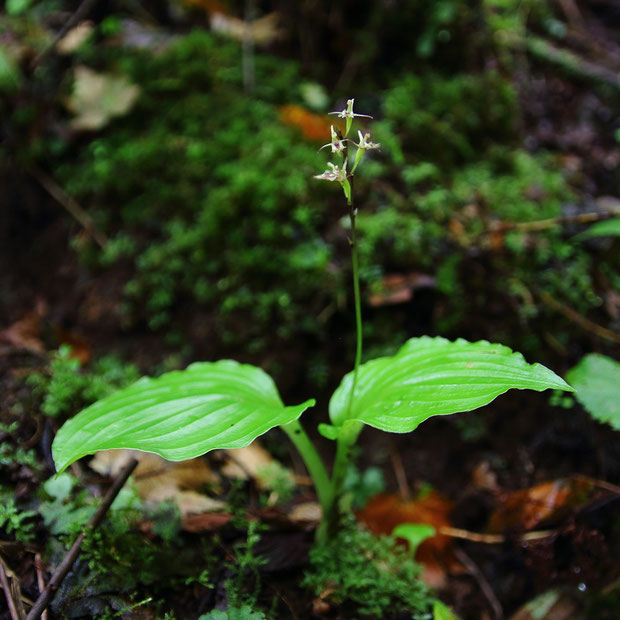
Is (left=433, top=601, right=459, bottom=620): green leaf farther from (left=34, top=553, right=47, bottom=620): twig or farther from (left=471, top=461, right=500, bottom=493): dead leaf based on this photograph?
(left=34, top=553, right=47, bottom=620): twig

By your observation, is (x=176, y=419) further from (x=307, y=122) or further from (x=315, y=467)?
(x=307, y=122)

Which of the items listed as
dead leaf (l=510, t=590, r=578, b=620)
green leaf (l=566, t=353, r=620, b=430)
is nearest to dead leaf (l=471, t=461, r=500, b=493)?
dead leaf (l=510, t=590, r=578, b=620)

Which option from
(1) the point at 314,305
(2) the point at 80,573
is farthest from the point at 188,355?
(2) the point at 80,573

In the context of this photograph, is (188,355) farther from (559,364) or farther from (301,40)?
(301,40)

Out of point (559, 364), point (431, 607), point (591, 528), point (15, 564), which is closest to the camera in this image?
point (15, 564)

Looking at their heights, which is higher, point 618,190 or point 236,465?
point 618,190

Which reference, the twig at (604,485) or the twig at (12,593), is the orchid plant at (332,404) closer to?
the twig at (12,593)

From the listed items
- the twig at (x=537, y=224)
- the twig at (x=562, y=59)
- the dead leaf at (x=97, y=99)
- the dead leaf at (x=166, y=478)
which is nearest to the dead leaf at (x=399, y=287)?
the twig at (x=537, y=224)
